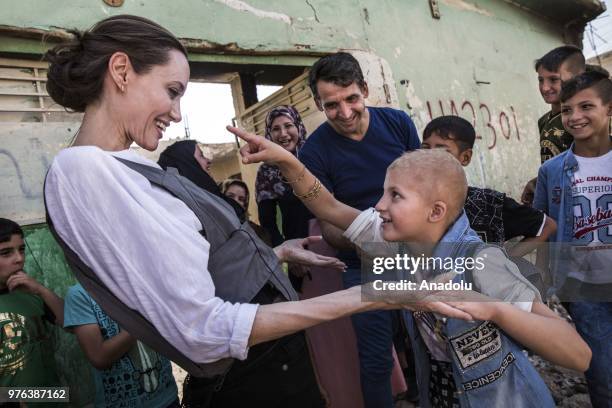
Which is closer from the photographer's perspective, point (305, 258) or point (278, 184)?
point (305, 258)

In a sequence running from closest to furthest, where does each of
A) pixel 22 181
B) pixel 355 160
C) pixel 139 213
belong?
pixel 139 213 < pixel 355 160 < pixel 22 181

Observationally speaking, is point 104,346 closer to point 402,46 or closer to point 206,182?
point 206,182

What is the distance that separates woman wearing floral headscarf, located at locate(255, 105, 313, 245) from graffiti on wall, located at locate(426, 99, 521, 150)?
2899 millimetres

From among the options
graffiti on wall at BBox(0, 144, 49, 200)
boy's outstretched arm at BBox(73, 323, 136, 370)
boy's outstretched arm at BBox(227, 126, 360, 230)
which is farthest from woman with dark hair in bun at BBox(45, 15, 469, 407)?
graffiti on wall at BBox(0, 144, 49, 200)

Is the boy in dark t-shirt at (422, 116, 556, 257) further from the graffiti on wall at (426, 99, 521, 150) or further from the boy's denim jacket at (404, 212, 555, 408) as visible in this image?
the graffiti on wall at (426, 99, 521, 150)

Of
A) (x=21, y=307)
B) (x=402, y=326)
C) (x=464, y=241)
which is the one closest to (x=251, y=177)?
(x=402, y=326)

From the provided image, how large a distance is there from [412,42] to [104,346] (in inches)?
200

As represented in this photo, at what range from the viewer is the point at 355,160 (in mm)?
2201

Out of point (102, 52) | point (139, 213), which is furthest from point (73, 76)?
point (139, 213)

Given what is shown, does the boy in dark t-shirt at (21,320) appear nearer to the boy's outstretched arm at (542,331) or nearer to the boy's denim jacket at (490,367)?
the boy's denim jacket at (490,367)

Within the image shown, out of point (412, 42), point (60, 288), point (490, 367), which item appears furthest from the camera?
point (412, 42)

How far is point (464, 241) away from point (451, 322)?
9.6 inches

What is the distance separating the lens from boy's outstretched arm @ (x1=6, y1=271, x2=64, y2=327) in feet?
6.70

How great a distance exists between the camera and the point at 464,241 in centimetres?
121
